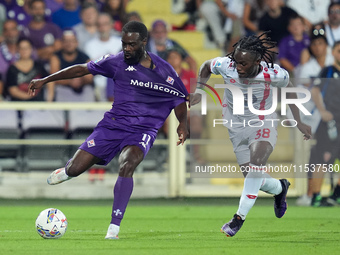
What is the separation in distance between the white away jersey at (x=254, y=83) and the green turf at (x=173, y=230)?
1.31 meters

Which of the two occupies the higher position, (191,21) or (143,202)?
(191,21)

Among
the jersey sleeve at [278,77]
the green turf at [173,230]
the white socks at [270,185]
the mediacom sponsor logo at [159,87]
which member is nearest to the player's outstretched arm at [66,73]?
the mediacom sponsor logo at [159,87]

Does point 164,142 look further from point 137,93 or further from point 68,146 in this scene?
point 137,93

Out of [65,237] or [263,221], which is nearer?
[65,237]

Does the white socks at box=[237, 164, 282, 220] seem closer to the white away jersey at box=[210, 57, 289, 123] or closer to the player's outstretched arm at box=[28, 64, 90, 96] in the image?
the white away jersey at box=[210, 57, 289, 123]

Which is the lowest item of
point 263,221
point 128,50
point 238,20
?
point 263,221

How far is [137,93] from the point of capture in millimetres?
7996

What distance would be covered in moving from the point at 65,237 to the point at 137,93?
1641 millimetres

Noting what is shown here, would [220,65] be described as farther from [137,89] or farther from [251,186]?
[251,186]

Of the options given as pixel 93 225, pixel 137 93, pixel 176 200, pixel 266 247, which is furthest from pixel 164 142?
pixel 266 247

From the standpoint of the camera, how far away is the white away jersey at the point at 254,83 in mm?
8070

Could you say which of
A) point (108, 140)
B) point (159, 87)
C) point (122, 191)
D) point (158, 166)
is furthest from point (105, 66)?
point (158, 166)

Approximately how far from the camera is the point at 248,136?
8.20 metres

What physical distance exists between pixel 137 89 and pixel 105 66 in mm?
404
